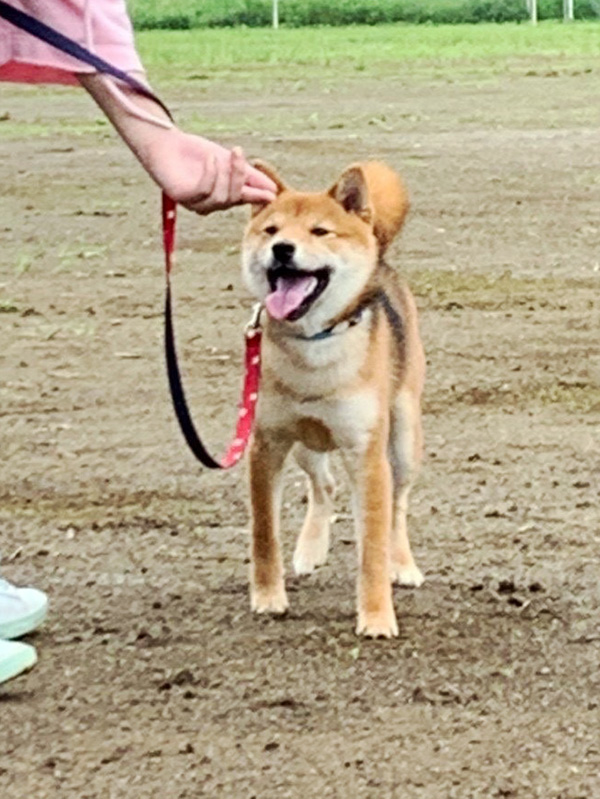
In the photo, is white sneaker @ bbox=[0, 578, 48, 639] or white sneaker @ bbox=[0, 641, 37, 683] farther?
white sneaker @ bbox=[0, 578, 48, 639]

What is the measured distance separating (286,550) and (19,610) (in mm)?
1097

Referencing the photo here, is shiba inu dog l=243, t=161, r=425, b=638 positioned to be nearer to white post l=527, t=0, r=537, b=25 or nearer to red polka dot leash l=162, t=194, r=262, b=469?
red polka dot leash l=162, t=194, r=262, b=469

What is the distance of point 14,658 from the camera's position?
502cm

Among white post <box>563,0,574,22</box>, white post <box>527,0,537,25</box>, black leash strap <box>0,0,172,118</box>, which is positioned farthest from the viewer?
white post <box>563,0,574,22</box>

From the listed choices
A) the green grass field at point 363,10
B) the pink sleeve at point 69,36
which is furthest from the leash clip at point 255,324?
the green grass field at point 363,10

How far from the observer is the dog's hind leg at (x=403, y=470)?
591 centimetres

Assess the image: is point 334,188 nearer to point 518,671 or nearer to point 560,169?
point 518,671

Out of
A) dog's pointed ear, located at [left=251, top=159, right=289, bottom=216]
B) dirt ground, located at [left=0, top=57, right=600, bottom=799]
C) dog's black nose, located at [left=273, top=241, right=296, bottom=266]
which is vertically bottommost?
dirt ground, located at [left=0, top=57, right=600, bottom=799]

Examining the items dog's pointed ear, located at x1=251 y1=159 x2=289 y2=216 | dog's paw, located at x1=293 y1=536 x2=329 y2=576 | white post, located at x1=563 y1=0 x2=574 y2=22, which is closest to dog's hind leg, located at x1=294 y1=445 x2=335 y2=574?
dog's paw, located at x1=293 y1=536 x2=329 y2=576

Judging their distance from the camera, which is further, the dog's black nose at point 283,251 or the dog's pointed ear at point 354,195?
the dog's pointed ear at point 354,195

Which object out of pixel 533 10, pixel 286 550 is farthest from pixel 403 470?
pixel 533 10

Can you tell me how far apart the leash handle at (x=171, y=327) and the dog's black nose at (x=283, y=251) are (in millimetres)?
197

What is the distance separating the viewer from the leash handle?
4.46 m

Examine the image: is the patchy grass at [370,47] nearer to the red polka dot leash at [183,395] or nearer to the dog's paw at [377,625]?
the red polka dot leash at [183,395]
